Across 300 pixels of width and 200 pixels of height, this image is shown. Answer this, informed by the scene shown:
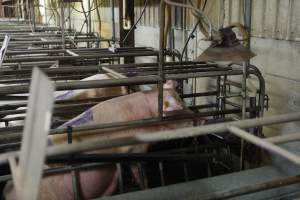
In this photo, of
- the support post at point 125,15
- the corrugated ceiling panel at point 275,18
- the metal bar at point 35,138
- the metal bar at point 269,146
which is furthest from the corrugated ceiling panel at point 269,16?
the metal bar at point 35,138

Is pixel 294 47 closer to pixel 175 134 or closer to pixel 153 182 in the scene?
pixel 153 182

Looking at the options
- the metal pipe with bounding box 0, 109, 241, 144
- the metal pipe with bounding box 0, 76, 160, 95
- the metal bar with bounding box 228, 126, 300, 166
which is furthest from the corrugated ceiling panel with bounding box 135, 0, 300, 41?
the metal bar with bounding box 228, 126, 300, 166

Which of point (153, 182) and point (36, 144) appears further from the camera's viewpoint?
point (153, 182)

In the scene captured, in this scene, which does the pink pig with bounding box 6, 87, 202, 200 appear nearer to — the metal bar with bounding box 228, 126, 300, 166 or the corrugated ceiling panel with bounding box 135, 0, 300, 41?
the corrugated ceiling panel with bounding box 135, 0, 300, 41

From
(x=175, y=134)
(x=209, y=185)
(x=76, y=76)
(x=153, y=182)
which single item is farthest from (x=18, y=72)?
(x=175, y=134)

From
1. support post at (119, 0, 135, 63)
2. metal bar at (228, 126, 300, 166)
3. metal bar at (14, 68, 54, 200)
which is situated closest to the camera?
metal bar at (14, 68, 54, 200)

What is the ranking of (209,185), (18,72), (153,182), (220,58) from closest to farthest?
1. (209,185)
2. (220,58)
3. (153,182)
4. (18,72)

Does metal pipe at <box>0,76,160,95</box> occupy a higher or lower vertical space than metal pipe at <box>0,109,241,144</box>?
higher

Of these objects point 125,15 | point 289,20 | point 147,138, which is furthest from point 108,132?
point 125,15

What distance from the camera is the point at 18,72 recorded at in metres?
2.68

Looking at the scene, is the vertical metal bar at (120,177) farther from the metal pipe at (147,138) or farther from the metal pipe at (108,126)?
the metal pipe at (147,138)

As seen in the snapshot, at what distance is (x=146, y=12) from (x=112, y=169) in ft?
9.90

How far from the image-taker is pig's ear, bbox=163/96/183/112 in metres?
2.09

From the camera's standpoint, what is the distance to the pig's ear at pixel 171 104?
2088 mm
